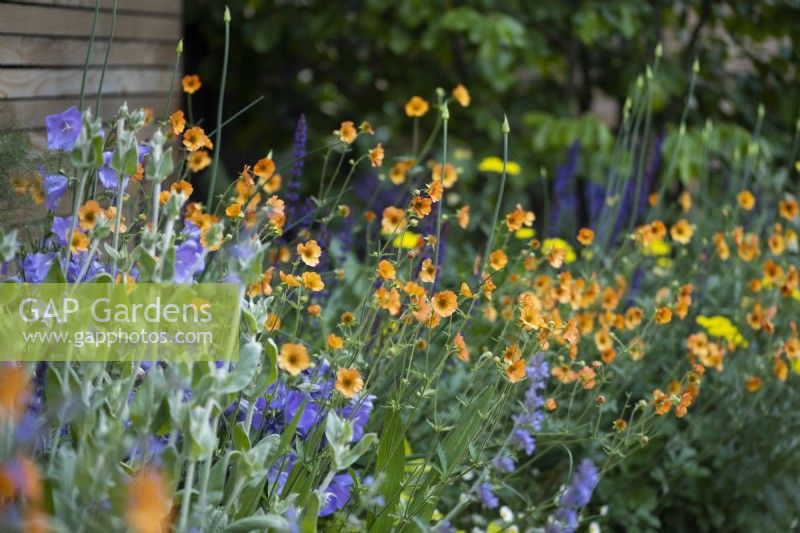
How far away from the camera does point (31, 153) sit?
160 cm

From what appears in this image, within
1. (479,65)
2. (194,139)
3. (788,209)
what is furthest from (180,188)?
(479,65)

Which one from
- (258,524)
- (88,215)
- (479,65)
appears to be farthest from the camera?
(479,65)

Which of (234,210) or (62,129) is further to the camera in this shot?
(234,210)

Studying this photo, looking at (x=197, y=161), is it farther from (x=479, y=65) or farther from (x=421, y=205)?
(x=479, y=65)

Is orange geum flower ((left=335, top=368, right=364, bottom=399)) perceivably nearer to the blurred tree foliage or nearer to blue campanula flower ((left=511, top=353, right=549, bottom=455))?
blue campanula flower ((left=511, top=353, right=549, bottom=455))

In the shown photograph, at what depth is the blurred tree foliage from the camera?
3.97 meters

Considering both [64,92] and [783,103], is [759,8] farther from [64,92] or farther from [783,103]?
[64,92]

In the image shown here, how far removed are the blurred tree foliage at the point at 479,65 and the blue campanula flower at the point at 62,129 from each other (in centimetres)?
250

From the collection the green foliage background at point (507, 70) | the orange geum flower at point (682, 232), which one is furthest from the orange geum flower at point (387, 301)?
the green foliage background at point (507, 70)

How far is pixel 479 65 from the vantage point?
3855 millimetres

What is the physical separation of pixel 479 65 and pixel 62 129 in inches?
104

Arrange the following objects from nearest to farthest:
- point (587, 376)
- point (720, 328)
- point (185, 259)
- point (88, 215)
→ point (88, 215) → point (185, 259) → point (587, 376) → point (720, 328)

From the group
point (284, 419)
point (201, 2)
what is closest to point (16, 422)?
point (284, 419)

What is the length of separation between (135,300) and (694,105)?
362cm
